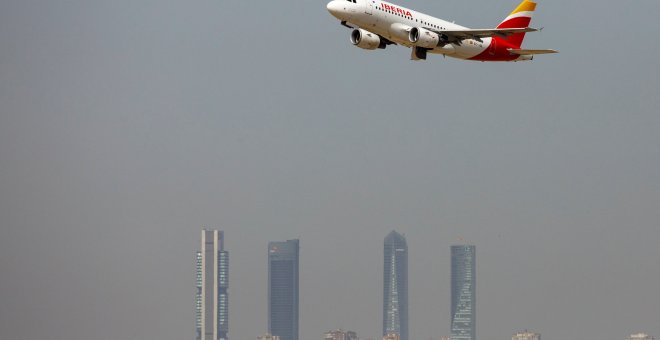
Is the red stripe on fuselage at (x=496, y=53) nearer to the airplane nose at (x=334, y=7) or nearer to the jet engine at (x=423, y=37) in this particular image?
the jet engine at (x=423, y=37)

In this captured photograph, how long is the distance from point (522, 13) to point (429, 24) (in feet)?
51.8

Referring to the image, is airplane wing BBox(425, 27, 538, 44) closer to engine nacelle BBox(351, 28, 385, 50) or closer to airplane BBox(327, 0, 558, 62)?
airplane BBox(327, 0, 558, 62)

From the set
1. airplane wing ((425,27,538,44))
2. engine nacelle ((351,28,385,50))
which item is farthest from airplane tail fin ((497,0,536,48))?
engine nacelle ((351,28,385,50))

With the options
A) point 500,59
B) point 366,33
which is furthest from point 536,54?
point 366,33

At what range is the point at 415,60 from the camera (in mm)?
92000

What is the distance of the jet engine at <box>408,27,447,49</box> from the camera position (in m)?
90.6

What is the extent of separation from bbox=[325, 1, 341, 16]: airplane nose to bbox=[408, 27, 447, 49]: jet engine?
460cm

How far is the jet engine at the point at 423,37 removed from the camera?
297 ft

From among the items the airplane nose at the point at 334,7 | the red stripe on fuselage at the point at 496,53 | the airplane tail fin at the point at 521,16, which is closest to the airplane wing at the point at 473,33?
the red stripe on fuselage at the point at 496,53

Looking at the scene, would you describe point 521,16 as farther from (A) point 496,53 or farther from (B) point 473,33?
(B) point 473,33

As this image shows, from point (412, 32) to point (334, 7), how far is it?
4979 millimetres

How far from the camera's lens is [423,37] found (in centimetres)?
9075

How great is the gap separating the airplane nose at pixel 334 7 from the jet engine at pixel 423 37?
460cm

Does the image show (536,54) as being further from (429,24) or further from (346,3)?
(346,3)
